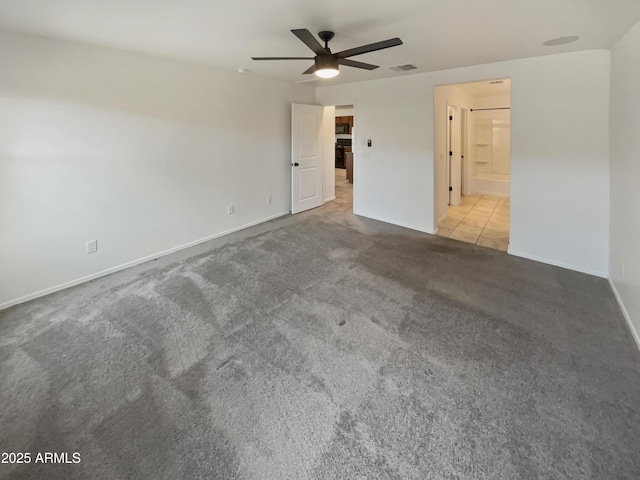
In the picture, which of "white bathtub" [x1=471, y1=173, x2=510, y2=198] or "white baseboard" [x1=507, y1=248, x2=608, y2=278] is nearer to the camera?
"white baseboard" [x1=507, y1=248, x2=608, y2=278]

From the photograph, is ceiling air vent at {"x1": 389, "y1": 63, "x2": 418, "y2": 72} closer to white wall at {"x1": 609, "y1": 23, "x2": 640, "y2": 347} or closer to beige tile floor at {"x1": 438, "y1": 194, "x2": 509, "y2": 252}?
white wall at {"x1": 609, "y1": 23, "x2": 640, "y2": 347}

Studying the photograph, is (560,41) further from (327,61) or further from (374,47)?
(327,61)

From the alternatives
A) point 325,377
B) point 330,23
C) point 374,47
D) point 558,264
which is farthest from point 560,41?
point 325,377

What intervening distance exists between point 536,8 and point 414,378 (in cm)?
278

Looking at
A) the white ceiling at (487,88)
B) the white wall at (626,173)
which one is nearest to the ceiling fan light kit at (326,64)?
the white wall at (626,173)

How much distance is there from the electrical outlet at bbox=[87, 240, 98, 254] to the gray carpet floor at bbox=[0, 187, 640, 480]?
1.27ft

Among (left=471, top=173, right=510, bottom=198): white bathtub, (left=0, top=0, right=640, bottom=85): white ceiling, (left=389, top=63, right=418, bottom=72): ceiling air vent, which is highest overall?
(left=389, top=63, right=418, bottom=72): ceiling air vent

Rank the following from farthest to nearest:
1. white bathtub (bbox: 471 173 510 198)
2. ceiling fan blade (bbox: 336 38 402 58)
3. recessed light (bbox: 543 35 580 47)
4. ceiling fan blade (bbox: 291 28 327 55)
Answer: white bathtub (bbox: 471 173 510 198) < recessed light (bbox: 543 35 580 47) < ceiling fan blade (bbox: 336 38 402 58) < ceiling fan blade (bbox: 291 28 327 55)

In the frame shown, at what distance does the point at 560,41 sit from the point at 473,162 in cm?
539

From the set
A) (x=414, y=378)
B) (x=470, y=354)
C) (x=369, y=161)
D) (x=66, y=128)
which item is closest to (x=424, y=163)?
(x=369, y=161)

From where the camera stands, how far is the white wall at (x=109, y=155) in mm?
2957

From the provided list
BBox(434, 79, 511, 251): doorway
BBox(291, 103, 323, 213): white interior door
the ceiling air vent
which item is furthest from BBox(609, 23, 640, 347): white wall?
BBox(291, 103, 323, 213): white interior door

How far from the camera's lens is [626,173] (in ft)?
9.00

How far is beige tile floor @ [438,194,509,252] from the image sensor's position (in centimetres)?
473
